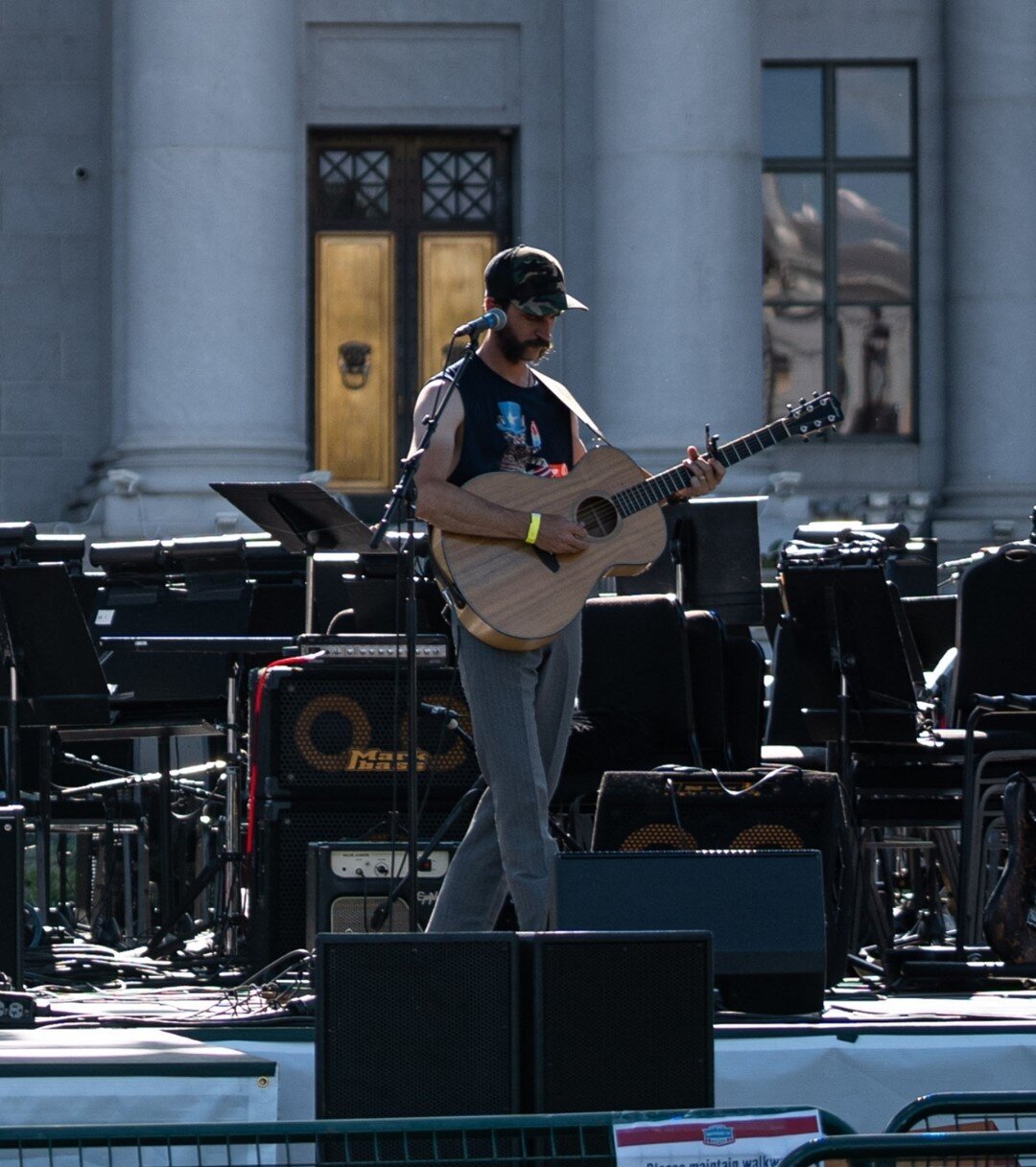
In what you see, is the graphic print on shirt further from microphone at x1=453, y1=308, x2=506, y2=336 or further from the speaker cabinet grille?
the speaker cabinet grille

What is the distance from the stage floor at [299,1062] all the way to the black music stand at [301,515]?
2161 mm

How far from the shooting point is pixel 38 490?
16.3 meters

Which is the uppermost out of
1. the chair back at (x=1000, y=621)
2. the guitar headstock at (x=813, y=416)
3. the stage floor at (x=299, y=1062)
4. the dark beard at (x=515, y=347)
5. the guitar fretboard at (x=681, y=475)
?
the dark beard at (x=515, y=347)

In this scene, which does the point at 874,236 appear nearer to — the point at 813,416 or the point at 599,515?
the point at 813,416

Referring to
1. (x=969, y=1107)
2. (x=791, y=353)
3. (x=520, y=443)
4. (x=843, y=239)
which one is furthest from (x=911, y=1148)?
(x=843, y=239)

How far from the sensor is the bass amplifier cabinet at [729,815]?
22.5ft

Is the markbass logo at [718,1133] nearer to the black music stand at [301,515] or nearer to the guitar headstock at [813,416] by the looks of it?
the guitar headstock at [813,416]

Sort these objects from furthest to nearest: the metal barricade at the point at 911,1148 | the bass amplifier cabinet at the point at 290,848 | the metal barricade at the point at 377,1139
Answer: the bass amplifier cabinet at the point at 290,848, the metal barricade at the point at 377,1139, the metal barricade at the point at 911,1148

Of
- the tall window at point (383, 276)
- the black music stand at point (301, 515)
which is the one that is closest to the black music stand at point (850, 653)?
the black music stand at point (301, 515)

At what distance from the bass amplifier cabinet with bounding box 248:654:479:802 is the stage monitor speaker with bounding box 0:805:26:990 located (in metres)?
1.00

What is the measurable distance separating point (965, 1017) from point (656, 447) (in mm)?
8947

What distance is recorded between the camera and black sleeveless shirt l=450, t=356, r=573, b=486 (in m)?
6.53

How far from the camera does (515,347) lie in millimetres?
6535

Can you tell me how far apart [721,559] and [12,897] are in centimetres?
304
